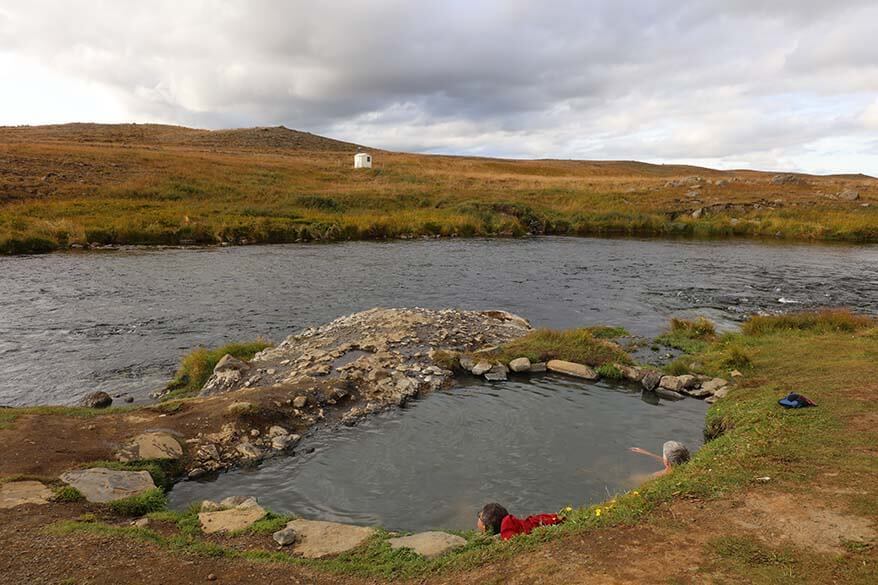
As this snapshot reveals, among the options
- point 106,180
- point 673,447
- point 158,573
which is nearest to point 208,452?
point 158,573

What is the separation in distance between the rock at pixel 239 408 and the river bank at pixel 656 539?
3.39 m

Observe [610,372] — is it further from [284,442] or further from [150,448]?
[150,448]

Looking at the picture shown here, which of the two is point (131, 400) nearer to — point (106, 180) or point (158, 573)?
point (158, 573)

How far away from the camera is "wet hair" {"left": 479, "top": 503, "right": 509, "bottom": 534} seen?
27.3 feet

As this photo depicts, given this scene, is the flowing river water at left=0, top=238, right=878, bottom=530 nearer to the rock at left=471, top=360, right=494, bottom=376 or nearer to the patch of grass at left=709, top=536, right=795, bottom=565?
the rock at left=471, top=360, right=494, bottom=376

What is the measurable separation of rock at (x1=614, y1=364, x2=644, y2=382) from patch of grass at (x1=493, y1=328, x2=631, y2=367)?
0.49 meters

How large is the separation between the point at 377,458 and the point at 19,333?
56.0ft

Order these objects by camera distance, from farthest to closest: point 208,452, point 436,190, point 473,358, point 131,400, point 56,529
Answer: point 436,190 → point 473,358 → point 131,400 → point 208,452 → point 56,529

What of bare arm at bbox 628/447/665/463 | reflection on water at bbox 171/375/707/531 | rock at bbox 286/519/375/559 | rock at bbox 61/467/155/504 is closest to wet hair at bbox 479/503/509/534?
reflection on water at bbox 171/375/707/531

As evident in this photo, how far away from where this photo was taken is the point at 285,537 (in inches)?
315

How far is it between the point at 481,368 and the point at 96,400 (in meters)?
10.7

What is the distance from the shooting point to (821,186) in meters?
75.5

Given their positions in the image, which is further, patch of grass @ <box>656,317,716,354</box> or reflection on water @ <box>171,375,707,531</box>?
patch of grass @ <box>656,317,716,354</box>

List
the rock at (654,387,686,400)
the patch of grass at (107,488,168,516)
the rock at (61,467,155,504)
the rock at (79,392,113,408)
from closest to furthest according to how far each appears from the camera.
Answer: the patch of grass at (107,488,168,516) < the rock at (61,467,155,504) < the rock at (79,392,113,408) < the rock at (654,387,686,400)
